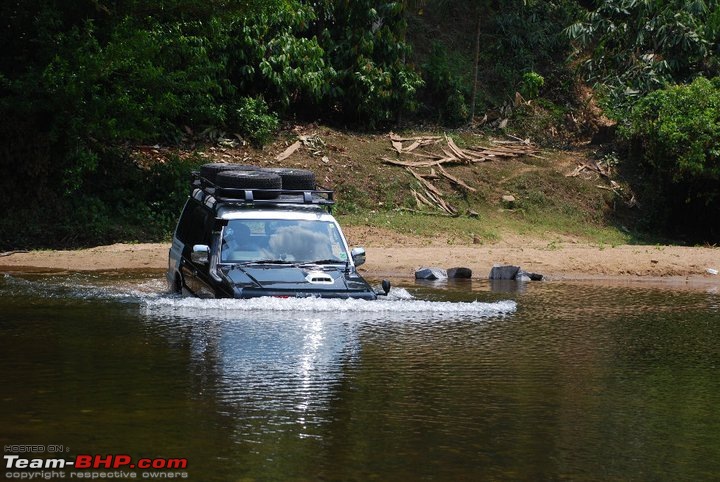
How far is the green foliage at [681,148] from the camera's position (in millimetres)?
25312

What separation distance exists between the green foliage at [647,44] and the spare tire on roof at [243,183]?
1866 cm

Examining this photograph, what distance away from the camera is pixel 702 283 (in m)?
19.1

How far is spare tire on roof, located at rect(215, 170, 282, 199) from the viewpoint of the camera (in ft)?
41.7

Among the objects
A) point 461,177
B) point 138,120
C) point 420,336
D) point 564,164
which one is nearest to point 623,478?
point 420,336

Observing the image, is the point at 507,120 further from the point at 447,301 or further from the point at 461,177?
the point at 447,301

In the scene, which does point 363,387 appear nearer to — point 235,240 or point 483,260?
point 235,240

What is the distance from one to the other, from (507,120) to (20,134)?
15399 mm

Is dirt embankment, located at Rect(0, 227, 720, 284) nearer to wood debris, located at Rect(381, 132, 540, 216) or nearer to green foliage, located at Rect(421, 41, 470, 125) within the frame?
wood debris, located at Rect(381, 132, 540, 216)

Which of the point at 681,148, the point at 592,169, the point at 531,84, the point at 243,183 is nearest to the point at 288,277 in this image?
the point at 243,183

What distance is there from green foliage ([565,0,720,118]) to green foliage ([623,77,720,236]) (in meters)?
1.70

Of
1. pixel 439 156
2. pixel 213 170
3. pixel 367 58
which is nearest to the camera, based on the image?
pixel 213 170

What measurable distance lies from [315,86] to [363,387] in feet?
64.7
